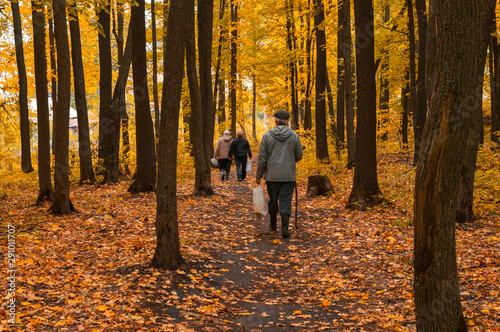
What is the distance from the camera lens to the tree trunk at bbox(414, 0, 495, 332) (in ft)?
9.90

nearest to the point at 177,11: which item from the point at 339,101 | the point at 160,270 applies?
the point at 160,270

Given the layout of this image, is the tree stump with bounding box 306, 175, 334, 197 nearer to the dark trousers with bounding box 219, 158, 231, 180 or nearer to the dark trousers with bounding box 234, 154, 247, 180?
the dark trousers with bounding box 234, 154, 247, 180

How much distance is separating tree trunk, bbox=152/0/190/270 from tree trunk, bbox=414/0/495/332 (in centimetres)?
348

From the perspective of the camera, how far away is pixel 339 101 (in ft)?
59.9

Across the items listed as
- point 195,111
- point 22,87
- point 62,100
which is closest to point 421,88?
point 195,111

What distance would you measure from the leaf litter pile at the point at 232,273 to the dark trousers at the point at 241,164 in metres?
7.22

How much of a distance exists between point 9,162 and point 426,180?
22964 mm

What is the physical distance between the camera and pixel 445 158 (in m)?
3.03

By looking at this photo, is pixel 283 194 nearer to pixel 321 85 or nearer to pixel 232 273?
pixel 232 273

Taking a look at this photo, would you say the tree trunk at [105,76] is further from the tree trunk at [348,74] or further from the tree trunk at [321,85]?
the tree trunk at [348,74]

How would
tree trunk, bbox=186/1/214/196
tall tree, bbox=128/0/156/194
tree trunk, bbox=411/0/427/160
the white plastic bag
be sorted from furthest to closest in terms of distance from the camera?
1. tree trunk, bbox=411/0/427/160
2. tree trunk, bbox=186/1/214/196
3. tall tree, bbox=128/0/156/194
4. the white plastic bag

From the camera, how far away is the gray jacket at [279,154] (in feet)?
27.2

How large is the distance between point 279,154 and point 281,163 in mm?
198

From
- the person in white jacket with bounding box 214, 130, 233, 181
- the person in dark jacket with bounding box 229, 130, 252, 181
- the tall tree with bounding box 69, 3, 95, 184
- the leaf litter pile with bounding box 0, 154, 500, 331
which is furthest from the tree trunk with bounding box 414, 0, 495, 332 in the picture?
the person in white jacket with bounding box 214, 130, 233, 181
